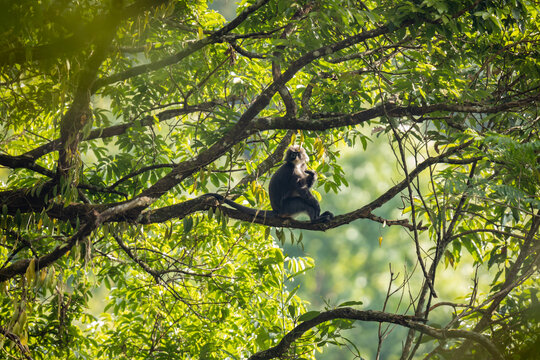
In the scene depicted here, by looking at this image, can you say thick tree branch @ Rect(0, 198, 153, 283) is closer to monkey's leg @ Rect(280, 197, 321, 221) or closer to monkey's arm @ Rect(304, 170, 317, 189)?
monkey's arm @ Rect(304, 170, 317, 189)

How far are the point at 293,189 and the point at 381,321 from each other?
3.48 metres

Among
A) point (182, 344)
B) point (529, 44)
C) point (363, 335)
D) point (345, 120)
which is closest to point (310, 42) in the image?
point (345, 120)

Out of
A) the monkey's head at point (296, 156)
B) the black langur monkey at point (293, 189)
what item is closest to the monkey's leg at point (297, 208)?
the black langur monkey at point (293, 189)

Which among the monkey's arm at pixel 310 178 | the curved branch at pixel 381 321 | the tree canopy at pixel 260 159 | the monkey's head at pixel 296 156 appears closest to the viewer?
the curved branch at pixel 381 321

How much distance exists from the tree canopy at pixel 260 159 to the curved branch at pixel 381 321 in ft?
0.05

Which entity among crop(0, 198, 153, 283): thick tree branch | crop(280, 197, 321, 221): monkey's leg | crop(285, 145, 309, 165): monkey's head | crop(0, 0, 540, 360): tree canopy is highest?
crop(285, 145, 309, 165): monkey's head

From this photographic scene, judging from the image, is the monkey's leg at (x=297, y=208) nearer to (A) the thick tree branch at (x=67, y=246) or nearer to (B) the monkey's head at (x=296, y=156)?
(B) the monkey's head at (x=296, y=156)

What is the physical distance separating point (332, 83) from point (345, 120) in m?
1.06

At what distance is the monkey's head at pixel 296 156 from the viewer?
6301mm

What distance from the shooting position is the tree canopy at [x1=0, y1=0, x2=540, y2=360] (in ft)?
10.2

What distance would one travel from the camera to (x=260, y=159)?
20.5 feet

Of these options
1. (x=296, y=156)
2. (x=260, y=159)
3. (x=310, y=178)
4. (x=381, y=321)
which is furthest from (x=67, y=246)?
(x=296, y=156)

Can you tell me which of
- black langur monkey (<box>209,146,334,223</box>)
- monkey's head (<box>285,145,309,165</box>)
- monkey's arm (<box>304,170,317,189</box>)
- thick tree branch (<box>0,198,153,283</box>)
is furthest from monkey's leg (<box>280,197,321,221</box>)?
thick tree branch (<box>0,198,153,283</box>)

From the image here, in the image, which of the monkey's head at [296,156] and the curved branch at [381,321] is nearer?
the curved branch at [381,321]
